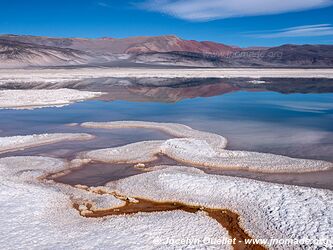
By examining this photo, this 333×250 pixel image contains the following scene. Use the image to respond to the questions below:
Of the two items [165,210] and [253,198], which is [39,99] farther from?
[253,198]

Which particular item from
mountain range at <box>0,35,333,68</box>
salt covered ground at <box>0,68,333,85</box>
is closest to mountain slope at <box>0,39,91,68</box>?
mountain range at <box>0,35,333,68</box>

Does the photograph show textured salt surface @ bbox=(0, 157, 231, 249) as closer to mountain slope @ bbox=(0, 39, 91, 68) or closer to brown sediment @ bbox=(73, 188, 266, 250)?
brown sediment @ bbox=(73, 188, 266, 250)

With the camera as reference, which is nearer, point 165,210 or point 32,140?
point 165,210

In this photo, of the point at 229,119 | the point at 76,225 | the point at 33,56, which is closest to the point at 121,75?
the point at 229,119

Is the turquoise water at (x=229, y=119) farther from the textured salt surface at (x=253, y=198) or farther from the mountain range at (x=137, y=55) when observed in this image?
the mountain range at (x=137, y=55)

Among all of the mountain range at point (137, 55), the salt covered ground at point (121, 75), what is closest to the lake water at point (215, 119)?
the salt covered ground at point (121, 75)

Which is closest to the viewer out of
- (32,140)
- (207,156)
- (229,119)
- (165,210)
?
(165,210)

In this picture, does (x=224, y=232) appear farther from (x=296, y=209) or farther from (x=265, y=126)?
(x=265, y=126)

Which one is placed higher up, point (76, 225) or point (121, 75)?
point (121, 75)
